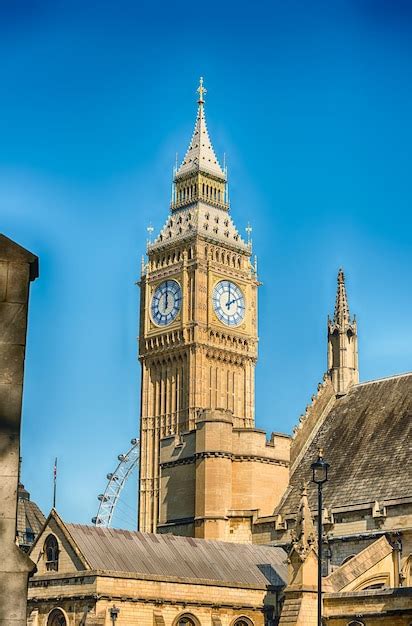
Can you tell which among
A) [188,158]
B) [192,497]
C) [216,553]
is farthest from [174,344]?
[216,553]

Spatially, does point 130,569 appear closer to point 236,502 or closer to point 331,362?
point 236,502

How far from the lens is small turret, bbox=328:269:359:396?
73.5 meters

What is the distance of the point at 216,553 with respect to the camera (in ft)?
186

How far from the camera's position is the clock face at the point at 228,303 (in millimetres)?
112375

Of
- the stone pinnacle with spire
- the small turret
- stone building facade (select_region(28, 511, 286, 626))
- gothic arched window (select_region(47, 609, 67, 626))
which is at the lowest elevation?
gothic arched window (select_region(47, 609, 67, 626))

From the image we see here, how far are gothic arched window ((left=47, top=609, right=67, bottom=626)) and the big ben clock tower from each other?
55.7m

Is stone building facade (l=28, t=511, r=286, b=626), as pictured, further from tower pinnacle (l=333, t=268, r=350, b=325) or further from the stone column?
the stone column

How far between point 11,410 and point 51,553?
36.5 meters

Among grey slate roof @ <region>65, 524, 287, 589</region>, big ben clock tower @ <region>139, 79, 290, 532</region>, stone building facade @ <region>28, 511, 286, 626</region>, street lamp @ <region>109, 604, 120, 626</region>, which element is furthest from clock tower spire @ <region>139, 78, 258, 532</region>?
street lamp @ <region>109, 604, 120, 626</region>

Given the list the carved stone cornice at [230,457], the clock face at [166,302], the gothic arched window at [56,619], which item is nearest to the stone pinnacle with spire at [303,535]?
the gothic arched window at [56,619]

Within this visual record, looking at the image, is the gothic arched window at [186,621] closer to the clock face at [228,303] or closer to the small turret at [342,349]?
the small turret at [342,349]

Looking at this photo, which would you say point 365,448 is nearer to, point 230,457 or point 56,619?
point 230,457

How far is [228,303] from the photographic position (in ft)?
373

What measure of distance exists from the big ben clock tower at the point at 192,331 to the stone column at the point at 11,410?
8895cm
